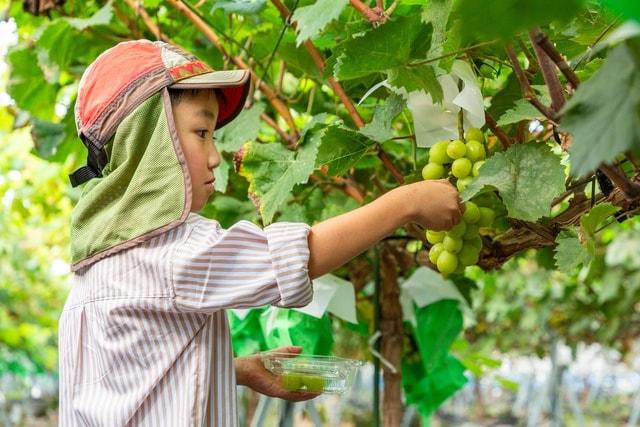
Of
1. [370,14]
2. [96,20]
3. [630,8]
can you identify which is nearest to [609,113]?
[630,8]

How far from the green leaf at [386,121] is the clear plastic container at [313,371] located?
1.00 ft

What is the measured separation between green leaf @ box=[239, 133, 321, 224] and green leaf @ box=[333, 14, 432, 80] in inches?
8.8

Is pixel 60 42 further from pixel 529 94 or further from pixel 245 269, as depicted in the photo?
pixel 529 94

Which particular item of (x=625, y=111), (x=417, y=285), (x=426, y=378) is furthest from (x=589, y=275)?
(x=625, y=111)

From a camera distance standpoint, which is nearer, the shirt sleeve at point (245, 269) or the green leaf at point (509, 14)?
the green leaf at point (509, 14)

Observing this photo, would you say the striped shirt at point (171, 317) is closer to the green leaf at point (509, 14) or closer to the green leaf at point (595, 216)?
the green leaf at point (595, 216)

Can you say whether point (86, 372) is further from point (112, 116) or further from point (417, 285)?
point (417, 285)

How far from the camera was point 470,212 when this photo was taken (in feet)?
2.90

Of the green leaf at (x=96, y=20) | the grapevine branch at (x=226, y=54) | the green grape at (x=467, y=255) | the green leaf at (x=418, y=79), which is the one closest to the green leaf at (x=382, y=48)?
the green leaf at (x=418, y=79)

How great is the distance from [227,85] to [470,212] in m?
0.31

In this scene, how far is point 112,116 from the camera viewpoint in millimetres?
936

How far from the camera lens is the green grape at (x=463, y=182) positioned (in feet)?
2.80

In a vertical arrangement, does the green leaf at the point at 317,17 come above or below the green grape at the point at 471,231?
above

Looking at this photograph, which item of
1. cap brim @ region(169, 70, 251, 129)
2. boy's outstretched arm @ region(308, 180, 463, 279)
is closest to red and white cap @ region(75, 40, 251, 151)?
cap brim @ region(169, 70, 251, 129)
